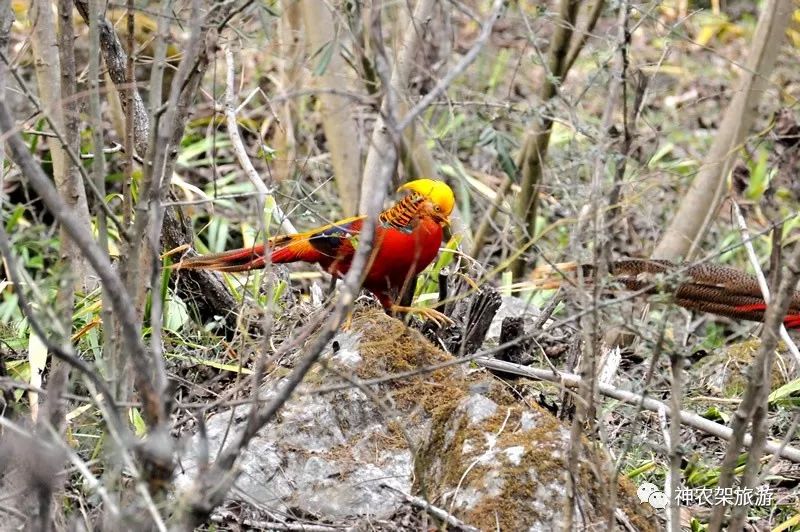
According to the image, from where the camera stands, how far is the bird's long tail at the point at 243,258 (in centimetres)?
391

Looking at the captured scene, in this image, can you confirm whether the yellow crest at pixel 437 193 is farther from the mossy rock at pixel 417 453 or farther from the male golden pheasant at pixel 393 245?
the mossy rock at pixel 417 453

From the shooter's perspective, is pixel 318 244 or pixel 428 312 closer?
pixel 428 312

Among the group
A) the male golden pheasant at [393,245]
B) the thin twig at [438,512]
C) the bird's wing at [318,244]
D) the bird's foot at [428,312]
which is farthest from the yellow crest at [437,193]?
the thin twig at [438,512]

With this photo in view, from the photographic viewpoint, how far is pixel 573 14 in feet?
16.8

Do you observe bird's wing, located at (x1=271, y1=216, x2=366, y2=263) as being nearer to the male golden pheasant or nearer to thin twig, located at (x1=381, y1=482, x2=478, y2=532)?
the male golden pheasant

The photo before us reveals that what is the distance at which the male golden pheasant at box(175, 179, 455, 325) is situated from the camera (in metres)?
3.81

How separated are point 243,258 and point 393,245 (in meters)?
0.60

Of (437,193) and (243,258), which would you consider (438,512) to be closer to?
(437,193)

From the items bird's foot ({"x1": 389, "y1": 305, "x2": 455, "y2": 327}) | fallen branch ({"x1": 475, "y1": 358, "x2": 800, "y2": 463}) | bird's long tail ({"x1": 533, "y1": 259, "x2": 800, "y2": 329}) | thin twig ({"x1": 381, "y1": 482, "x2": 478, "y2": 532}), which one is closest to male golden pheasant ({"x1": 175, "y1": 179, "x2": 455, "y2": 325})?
bird's foot ({"x1": 389, "y1": 305, "x2": 455, "y2": 327})

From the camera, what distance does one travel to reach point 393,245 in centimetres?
384

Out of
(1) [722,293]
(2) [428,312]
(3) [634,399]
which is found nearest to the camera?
(3) [634,399]

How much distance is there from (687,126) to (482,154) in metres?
1.73

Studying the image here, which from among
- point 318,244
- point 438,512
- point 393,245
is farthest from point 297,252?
point 438,512

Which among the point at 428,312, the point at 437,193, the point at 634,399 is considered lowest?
the point at 428,312
